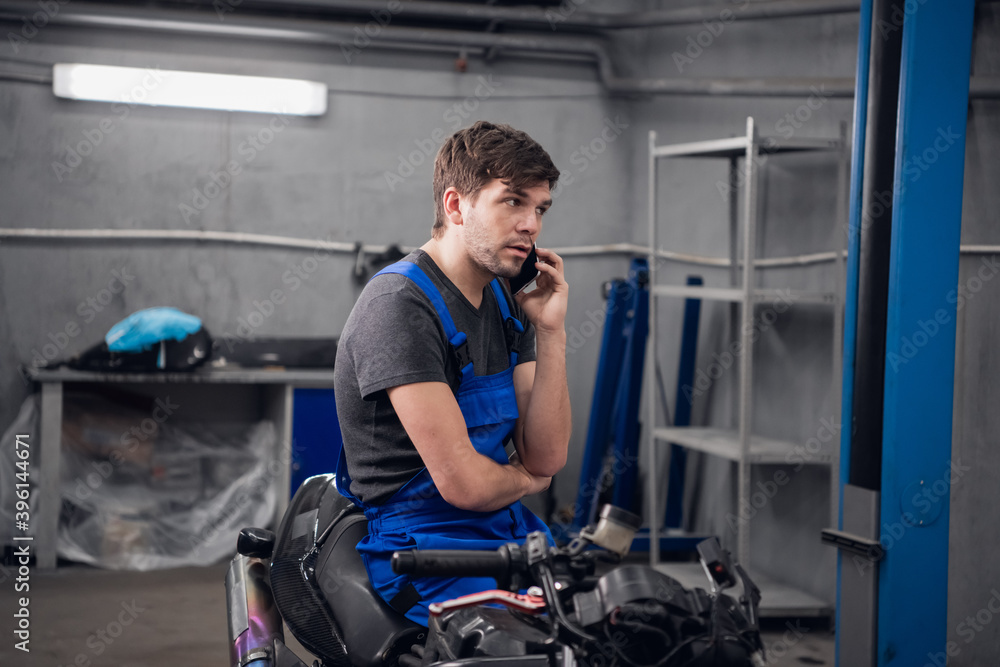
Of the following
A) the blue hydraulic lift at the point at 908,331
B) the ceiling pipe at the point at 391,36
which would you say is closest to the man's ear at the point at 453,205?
the blue hydraulic lift at the point at 908,331

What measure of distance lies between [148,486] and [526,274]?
10.6ft

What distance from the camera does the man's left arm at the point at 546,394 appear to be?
165 cm

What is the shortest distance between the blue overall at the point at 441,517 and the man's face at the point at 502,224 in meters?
0.12

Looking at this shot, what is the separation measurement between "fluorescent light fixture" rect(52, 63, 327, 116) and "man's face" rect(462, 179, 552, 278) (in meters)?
3.46

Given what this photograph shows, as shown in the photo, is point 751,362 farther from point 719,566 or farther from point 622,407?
point 719,566

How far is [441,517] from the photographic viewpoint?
4.82ft

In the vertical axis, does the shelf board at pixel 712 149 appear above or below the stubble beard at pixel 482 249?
above

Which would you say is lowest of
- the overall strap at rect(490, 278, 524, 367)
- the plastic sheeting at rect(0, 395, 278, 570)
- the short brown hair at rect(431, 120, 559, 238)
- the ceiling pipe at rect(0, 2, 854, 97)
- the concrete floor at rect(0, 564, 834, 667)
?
the concrete floor at rect(0, 564, 834, 667)

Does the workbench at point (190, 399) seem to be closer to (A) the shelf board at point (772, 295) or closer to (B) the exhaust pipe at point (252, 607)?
(A) the shelf board at point (772, 295)

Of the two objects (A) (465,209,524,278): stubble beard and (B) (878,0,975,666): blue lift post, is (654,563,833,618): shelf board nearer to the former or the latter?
(B) (878,0,975,666): blue lift post

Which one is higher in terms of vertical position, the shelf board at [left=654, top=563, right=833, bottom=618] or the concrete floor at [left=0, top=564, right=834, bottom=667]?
the shelf board at [left=654, top=563, right=833, bottom=618]

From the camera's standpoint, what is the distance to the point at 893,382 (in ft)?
6.56

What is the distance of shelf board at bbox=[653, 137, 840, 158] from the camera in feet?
11.3

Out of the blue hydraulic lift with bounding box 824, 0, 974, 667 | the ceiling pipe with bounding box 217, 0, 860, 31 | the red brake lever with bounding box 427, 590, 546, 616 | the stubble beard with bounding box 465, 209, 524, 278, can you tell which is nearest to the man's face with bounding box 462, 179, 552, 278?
the stubble beard with bounding box 465, 209, 524, 278
